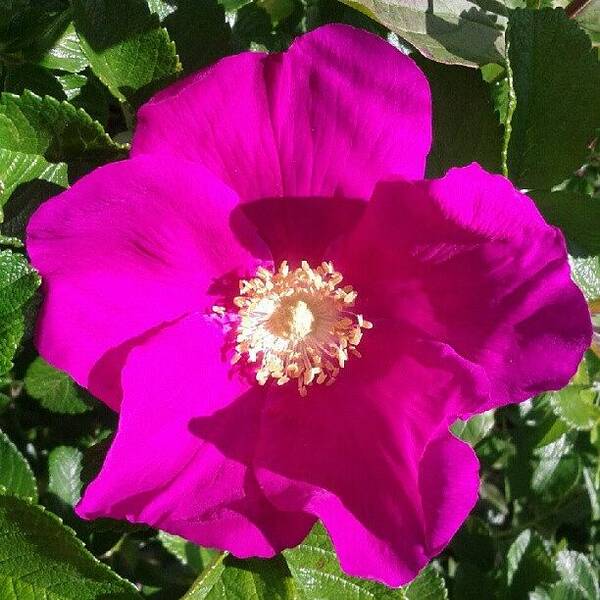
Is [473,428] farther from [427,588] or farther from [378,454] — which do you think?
[378,454]

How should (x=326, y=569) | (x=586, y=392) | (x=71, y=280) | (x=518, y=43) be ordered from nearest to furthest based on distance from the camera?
(x=71, y=280) → (x=518, y=43) → (x=326, y=569) → (x=586, y=392)

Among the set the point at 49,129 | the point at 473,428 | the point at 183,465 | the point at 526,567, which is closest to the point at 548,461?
the point at 526,567

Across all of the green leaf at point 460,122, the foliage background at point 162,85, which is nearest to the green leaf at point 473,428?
the foliage background at point 162,85

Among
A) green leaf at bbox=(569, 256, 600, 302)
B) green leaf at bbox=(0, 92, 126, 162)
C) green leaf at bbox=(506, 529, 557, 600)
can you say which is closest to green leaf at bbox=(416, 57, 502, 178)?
green leaf at bbox=(569, 256, 600, 302)

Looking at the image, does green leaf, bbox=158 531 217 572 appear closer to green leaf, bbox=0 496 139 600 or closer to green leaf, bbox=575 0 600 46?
green leaf, bbox=0 496 139 600

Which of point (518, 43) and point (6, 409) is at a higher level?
point (518, 43)

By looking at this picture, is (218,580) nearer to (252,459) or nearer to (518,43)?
(252,459)

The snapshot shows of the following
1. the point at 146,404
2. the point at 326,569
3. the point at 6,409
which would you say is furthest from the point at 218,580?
the point at 6,409
